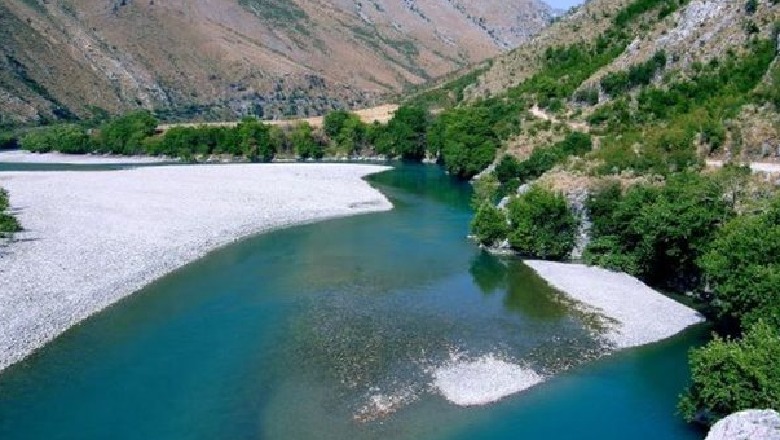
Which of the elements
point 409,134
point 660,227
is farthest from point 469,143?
point 660,227

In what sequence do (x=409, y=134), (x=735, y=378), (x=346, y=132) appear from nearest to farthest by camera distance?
(x=735, y=378) → (x=409, y=134) → (x=346, y=132)

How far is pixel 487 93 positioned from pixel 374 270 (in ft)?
307

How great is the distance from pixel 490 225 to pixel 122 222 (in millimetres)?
27822

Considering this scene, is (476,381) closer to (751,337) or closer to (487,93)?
(751,337)

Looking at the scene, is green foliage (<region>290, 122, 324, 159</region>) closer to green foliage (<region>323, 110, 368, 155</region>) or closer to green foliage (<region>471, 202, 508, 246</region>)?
green foliage (<region>323, 110, 368, 155</region>)

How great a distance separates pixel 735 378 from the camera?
2248 centimetres

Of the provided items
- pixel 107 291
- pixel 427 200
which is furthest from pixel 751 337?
pixel 427 200

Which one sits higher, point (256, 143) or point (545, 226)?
point (545, 226)

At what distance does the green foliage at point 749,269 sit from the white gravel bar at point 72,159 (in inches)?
4065

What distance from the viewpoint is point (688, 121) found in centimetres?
5669

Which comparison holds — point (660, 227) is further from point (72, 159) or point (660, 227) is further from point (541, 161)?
point (72, 159)

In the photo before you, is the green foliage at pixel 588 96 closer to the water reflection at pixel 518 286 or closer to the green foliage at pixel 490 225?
the green foliage at pixel 490 225

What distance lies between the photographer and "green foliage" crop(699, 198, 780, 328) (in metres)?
28.3

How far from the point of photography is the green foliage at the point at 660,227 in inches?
1517
